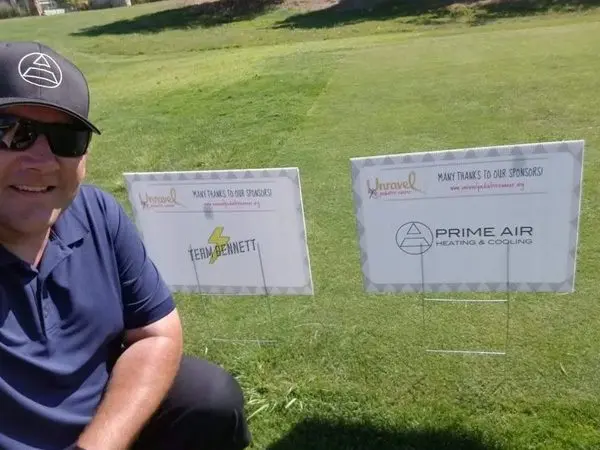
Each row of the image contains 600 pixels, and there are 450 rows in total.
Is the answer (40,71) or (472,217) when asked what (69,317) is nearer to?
(40,71)

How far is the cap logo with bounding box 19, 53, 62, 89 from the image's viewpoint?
67.8 inches

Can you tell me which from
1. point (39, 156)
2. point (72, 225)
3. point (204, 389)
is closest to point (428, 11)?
point (204, 389)

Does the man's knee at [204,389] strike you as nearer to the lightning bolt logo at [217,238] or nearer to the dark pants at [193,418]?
the dark pants at [193,418]

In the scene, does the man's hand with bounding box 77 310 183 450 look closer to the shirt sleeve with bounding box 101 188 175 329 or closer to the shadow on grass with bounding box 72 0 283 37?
the shirt sleeve with bounding box 101 188 175 329

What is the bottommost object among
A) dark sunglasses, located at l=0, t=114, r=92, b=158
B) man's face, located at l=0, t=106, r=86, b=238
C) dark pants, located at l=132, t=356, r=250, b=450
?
dark pants, located at l=132, t=356, r=250, b=450

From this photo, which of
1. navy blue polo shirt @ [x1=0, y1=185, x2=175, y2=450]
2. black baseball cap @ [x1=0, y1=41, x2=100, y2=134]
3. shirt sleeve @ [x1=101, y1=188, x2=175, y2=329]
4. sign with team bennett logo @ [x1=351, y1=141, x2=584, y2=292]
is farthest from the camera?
sign with team bennett logo @ [x1=351, y1=141, x2=584, y2=292]

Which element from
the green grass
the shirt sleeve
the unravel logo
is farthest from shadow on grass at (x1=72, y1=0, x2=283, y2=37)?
the shirt sleeve

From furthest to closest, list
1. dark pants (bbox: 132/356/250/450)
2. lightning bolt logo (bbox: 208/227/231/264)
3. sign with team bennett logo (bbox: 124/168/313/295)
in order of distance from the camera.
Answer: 1. lightning bolt logo (bbox: 208/227/231/264)
2. sign with team bennett logo (bbox: 124/168/313/295)
3. dark pants (bbox: 132/356/250/450)

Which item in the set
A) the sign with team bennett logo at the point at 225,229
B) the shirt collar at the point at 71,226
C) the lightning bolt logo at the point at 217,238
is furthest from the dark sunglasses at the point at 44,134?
the lightning bolt logo at the point at 217,238

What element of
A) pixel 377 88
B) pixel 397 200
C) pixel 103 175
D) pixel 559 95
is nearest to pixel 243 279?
pixel 397 200

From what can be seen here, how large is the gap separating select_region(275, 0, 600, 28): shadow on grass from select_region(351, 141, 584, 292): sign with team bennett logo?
18.8m

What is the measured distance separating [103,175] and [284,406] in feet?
14.0

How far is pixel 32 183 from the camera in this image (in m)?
1.83

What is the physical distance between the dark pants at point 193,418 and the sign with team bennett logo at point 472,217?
951 millimetres
